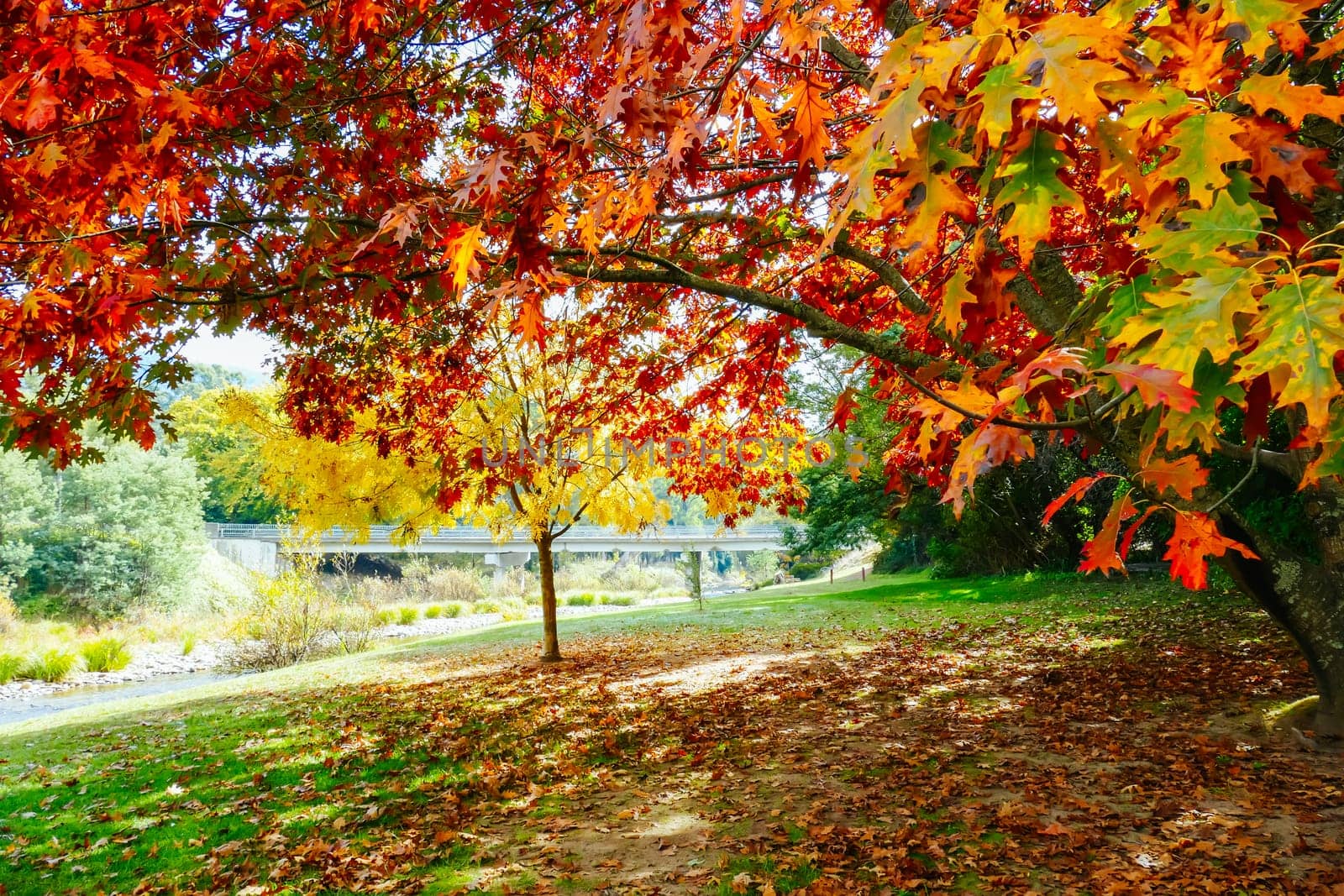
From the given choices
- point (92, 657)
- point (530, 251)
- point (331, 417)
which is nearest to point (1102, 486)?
point (331, 417)

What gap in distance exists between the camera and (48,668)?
50.5ft

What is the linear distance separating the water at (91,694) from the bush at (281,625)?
65cm

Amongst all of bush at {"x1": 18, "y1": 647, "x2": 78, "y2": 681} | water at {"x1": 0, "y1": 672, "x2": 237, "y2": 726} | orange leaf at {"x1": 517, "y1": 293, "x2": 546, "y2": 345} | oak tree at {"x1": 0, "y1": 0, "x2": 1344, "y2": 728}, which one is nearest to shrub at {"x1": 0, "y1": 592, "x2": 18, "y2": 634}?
bush at {"x1": 18, "y1": 647, "x2": 78, "y2": 681}

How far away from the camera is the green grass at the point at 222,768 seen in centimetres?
471

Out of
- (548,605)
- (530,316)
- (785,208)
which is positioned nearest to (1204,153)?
(530,316)

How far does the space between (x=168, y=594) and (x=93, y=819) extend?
86.2 ft

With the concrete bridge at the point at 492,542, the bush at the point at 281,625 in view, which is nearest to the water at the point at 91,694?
the bush at the point at 281,625

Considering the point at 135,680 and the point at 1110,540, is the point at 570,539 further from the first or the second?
the point at 1110,540

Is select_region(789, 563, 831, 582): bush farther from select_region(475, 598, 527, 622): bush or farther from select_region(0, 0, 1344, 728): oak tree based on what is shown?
select_region(0, 0, 1344, 728): oak tree

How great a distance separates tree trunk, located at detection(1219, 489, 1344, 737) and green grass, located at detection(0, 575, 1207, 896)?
3.84 m

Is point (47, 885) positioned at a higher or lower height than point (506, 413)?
lower

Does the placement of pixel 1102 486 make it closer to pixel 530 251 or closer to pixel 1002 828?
pixel 1002 828

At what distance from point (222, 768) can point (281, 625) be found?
9731mm

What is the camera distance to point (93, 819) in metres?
5.35
